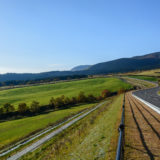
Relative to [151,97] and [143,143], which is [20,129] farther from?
[151,97]

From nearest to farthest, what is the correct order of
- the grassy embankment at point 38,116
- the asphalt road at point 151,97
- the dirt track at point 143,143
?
the dirt track at point 143,143
the asphalt road at point 151,97
the grassy embankment at point 38,116

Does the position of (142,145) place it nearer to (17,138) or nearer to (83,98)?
(17,138)

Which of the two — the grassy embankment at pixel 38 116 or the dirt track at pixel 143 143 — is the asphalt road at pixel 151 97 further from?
the grassy embankment at pixel 38 116

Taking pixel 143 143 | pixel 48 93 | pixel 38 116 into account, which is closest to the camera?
pixel 143 143

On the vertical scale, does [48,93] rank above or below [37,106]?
above

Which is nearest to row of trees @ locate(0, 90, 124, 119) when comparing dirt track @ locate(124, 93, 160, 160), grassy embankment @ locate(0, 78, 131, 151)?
grassy embankment @ locate(0, 78, 131, 151)

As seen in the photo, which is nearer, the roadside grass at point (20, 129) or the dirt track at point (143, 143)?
the dirt track at point (143, 143)

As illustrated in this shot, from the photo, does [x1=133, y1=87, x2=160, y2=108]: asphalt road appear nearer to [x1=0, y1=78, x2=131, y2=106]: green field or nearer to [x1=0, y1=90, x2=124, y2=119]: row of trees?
[x1=0, y1=90, x2=124, y2=119]: row of trees

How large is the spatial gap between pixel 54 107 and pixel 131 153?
8013cm

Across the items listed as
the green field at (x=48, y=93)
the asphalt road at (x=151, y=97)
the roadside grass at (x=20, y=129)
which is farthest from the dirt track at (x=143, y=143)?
the green field at (x=48, y=93)

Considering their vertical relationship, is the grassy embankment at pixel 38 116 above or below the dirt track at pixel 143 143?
below

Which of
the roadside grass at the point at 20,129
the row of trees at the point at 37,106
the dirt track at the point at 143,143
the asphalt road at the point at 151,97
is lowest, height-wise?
the row of trees at the point at 37,106

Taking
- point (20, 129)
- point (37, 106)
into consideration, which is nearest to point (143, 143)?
point (20, 129)

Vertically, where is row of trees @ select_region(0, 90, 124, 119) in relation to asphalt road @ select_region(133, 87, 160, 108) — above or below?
below
